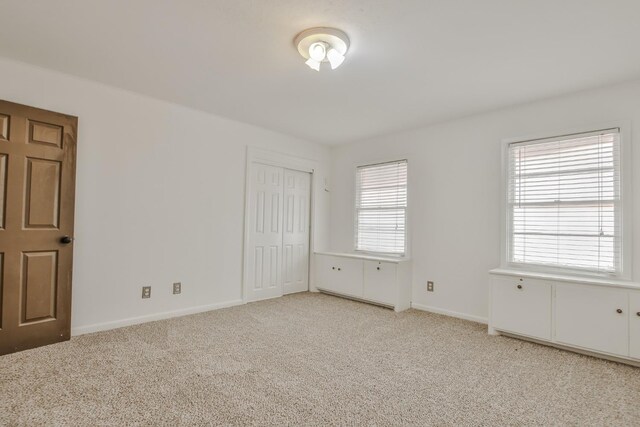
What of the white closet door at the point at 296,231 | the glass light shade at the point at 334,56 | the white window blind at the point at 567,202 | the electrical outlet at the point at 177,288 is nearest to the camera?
the glass light shade at the point at 334,56

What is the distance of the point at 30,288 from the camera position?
269cm

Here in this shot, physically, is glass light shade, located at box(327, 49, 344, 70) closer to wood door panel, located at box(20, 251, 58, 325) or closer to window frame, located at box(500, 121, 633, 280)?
window frame, located at box(500, 121, 633, 280)

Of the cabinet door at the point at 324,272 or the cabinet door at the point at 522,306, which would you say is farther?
the cabinet door at the point at 324,272

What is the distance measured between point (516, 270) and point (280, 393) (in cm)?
266

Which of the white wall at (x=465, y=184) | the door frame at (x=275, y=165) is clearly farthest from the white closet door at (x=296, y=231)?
the white wall at (x=465, y=184)

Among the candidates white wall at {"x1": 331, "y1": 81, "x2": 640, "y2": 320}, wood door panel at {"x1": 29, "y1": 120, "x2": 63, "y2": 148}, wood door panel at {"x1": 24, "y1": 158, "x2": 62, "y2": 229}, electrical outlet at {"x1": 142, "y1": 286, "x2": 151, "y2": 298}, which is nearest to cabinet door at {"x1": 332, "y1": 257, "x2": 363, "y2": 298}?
white wall at {"x1": 331, "y1": 81, "x2": 640, "y2": 320}

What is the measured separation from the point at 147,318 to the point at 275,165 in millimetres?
2412

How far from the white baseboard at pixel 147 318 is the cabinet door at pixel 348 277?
4.50 ft

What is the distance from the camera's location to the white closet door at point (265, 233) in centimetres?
441

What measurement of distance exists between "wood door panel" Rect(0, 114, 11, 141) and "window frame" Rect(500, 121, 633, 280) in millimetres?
4489

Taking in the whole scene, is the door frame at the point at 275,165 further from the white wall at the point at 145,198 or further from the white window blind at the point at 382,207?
the white window blind at the point at 382,207

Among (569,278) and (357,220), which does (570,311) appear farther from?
(357,220)

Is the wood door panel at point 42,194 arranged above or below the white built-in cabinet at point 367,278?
above

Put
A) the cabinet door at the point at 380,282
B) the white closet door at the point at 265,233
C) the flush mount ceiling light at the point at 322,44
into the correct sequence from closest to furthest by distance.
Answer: the flush mount ceiling light at the point at 322,44 → the cabinet door at the point at 380,282 → the white closet door at the point at 265,233
